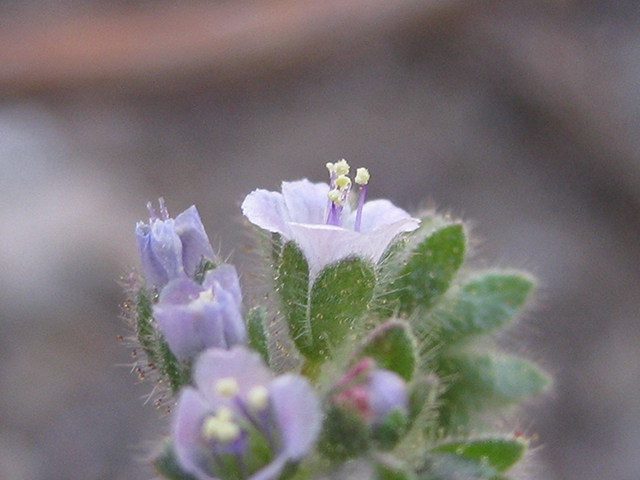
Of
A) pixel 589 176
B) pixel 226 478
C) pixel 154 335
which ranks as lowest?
pixel 226 478

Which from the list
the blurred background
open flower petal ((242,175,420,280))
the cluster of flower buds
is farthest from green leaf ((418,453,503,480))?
the blurred background

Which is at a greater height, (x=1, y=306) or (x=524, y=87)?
(x=524, y=87)

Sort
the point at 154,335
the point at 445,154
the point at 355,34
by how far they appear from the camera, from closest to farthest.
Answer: the point at 154,335 < the point at 445,154 < the point at 355,34

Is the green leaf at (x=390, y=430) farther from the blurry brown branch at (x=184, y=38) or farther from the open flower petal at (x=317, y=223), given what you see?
the blurry brown branch at (x=184, y=38)

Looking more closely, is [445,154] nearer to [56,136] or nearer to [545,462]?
[545,462]

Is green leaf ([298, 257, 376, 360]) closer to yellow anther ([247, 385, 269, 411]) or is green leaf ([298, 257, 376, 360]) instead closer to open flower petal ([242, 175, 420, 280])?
open flower petal ([242, 175, 420, 280])

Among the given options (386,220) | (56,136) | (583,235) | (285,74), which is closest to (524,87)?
(583,235)
